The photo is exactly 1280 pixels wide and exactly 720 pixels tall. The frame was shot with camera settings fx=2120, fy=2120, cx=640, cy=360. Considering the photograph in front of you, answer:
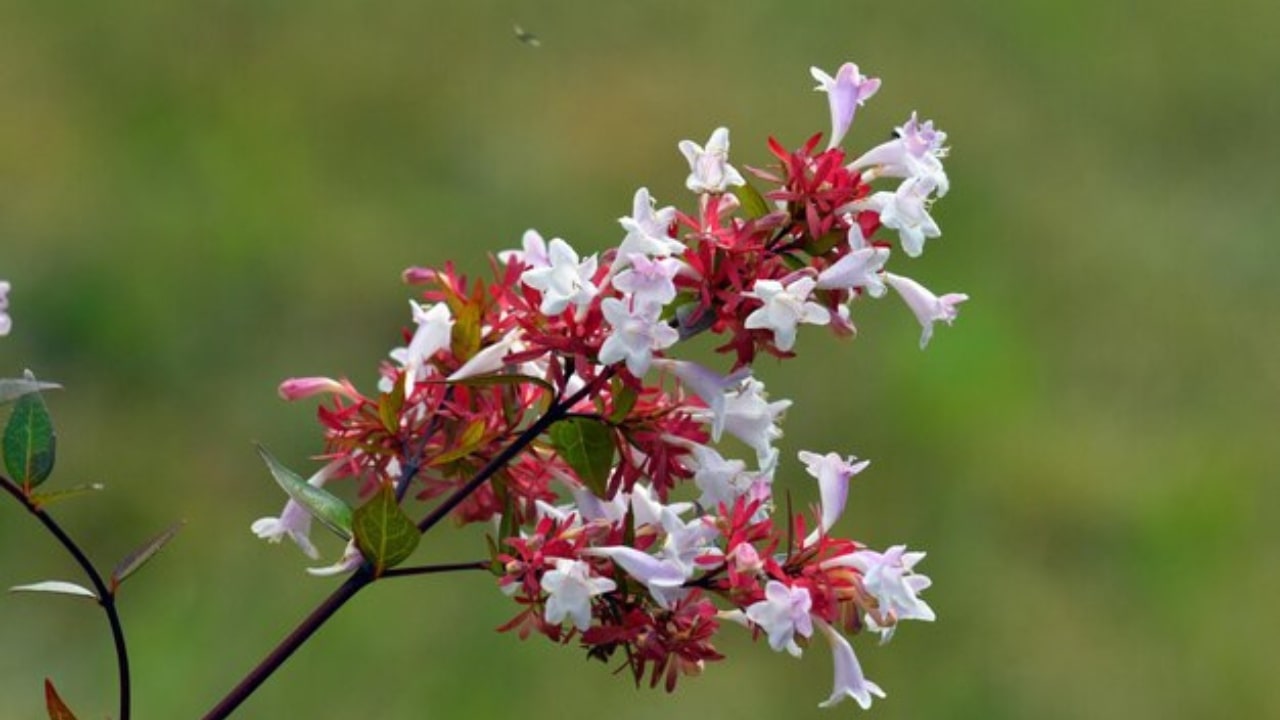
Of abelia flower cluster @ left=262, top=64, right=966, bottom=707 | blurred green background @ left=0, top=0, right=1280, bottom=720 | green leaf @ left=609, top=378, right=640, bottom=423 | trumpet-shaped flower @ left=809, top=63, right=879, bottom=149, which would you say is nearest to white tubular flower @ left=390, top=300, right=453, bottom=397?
abelia flower cluster @ left=262, top=64, right=966, bottom=707

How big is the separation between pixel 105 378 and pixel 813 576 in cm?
237

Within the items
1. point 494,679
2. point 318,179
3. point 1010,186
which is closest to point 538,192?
point 318,179

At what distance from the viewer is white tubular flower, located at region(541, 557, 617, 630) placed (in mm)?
934

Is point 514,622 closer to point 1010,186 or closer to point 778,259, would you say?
point 778,259

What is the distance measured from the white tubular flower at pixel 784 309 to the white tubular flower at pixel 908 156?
103mm

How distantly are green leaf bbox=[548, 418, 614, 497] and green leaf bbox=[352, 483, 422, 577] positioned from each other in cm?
8

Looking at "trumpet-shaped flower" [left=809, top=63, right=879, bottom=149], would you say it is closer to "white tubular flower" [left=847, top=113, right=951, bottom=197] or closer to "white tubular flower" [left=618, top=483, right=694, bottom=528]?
"white tubular flower" [left=847, top=113, right=951, bottom=197]

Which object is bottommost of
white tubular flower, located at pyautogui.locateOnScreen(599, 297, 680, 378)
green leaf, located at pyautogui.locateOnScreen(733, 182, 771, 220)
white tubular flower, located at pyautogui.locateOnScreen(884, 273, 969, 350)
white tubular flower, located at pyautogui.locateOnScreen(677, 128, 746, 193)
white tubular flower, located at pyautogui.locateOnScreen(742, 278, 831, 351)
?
white tubular flower, located at pyautogui.locateOnScreen(884, 273, 969, 350)

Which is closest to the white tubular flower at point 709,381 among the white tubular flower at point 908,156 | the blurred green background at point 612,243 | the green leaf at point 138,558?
the white tubular flower at point 908,156

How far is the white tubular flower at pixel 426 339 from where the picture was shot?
1026 mm

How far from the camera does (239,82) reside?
3826 mm

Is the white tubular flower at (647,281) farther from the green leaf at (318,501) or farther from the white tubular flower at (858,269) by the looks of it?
the green leaf at (318,501)

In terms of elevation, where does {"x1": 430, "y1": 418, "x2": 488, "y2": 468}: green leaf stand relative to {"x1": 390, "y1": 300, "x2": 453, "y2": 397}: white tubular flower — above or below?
below

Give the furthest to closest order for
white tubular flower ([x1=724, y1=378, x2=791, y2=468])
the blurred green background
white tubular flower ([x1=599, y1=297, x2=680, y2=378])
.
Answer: the blurred green background
white tubular flower ([x1=724, y1=378, x2=791, y2=468])
white tubular flower ([x1=599, y1=297, x2=680, y2=378])
